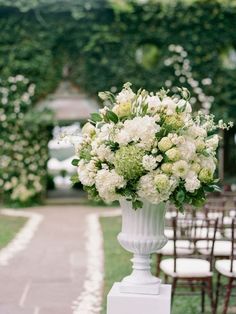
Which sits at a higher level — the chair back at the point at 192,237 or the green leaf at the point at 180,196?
the green leaf at the point at 180,196

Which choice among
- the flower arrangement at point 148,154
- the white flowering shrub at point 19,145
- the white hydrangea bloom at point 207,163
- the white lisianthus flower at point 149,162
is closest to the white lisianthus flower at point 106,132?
the flower arrangement at point 148,154

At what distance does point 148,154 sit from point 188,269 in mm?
1881

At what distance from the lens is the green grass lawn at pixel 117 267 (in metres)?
5.37

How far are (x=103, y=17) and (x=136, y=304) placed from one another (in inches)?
471

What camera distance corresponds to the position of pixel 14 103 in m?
14.2

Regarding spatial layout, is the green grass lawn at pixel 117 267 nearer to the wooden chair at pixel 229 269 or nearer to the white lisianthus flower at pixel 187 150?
the wooden chair at pixel 229 269

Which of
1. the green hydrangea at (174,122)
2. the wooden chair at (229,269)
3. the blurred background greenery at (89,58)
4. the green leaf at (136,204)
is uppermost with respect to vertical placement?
the blurred background greenery at (89,58)

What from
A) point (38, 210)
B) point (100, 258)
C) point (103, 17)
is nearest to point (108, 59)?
point (103, 17)

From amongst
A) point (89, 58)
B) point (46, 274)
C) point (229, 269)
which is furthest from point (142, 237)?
point (89, 58)

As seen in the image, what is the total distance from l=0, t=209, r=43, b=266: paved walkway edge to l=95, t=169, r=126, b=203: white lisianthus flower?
4.35 m

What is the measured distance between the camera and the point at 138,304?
324 cm

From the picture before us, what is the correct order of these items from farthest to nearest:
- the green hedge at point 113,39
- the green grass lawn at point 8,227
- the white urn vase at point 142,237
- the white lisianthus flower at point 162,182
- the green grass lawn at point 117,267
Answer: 1. the green hedge at point 113,39
2. the green grass lawn at point 8,227
3. the green grass lawn at point 117,267
4. the white urn vase at point 142,237
5. the white lisianthus flower at point 162,182

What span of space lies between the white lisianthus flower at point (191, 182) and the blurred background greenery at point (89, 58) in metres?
11.1

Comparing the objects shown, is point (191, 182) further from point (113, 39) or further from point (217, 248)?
point (113, 39)
